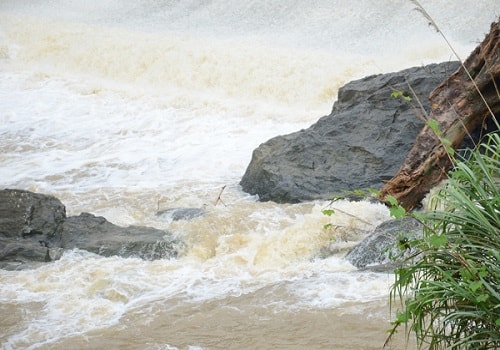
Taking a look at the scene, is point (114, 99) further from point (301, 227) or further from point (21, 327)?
point (21, 327)

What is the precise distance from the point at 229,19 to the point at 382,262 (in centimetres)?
1449

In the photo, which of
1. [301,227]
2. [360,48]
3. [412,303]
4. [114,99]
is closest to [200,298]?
[301,227]

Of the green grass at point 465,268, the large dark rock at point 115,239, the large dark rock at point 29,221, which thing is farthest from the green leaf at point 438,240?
the large dark rock at point 29,221

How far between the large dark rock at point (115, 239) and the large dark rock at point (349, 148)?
6.13 feet

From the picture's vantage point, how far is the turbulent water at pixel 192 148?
19.8ft

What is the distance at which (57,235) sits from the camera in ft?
26.8

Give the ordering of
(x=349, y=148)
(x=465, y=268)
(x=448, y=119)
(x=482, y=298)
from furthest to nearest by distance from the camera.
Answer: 1. (x=349, y=148)
2. (x=448, y=119)
3. (x=465, y=268)
4. (x=482, y=298)

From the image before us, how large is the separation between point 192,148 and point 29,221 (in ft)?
14.7

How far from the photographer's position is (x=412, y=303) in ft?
11.5

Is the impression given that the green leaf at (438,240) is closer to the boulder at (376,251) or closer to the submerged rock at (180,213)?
the boulder at (376,251)

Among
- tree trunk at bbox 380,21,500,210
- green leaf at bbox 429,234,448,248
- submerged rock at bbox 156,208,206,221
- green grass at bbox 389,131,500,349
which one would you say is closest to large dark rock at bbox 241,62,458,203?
submerged rock at bbox 156,208,206,221

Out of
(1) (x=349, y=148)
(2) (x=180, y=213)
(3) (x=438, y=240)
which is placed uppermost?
(1) (x=349, y=148)

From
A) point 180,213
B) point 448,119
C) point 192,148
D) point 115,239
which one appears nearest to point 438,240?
point 448,119

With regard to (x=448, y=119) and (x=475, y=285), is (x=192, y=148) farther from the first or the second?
(x=475, y=285)
